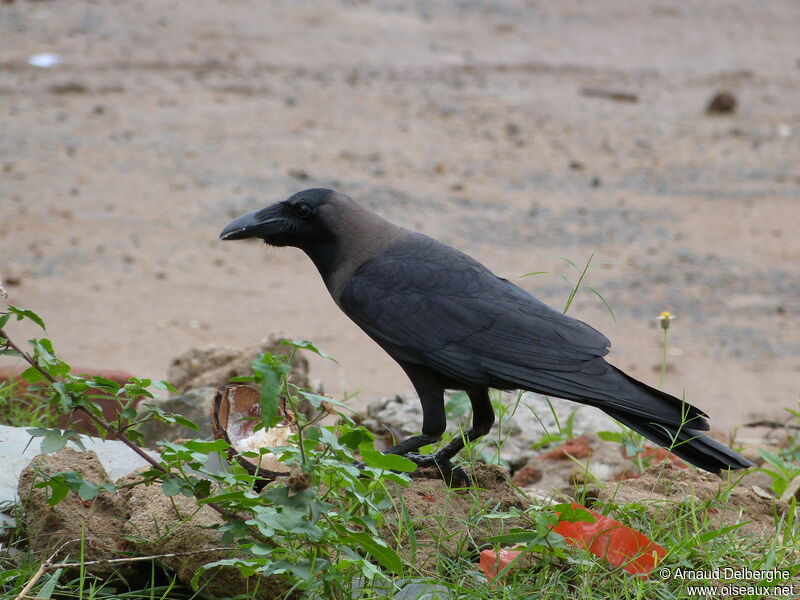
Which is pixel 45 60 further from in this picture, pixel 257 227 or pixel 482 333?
pixel 482 333

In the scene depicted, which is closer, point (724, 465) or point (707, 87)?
point (724, 465)

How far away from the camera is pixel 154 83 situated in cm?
1152

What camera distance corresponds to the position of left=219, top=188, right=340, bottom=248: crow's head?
3.72 m

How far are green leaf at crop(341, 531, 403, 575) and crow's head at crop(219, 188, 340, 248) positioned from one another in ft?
4.46

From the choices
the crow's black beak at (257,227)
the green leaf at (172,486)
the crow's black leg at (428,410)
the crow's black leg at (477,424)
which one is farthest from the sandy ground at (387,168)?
the green leaf at (172,486)

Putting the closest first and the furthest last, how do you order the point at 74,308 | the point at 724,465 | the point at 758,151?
the point at 724,465 < the point at 74,308 < the point at 758,151

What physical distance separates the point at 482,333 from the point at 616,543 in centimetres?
79

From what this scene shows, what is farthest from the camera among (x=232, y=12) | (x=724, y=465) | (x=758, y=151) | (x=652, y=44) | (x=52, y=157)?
(x=652, y=44)

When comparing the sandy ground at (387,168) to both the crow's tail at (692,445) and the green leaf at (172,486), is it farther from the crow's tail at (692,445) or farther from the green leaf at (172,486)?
the green leaf at (172,486)

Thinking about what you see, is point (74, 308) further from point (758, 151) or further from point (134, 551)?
point (758, 151)

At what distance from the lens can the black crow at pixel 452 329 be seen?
3391mm

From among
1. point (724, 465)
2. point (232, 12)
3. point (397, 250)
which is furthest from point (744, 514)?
point (232, 12)

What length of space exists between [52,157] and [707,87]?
8125 millimetres

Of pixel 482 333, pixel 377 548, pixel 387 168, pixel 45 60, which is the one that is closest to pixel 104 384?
pixel 377 548
